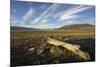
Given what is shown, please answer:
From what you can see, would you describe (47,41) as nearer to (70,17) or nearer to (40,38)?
(40,38)

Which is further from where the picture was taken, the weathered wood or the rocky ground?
the weathered wood

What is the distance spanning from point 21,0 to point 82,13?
2.69ft

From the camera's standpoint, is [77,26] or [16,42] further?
[77,26]

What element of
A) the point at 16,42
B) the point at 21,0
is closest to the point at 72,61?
the point at 16,42

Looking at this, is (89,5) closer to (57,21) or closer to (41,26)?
(57,21)

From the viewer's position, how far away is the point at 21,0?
8.25 ft

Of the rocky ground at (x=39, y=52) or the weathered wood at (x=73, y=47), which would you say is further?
the weathered wood at (x=73, y=47)

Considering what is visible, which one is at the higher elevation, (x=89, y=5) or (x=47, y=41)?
(x=89, y=5)

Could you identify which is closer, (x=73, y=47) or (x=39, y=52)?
(x=39, y=52)
